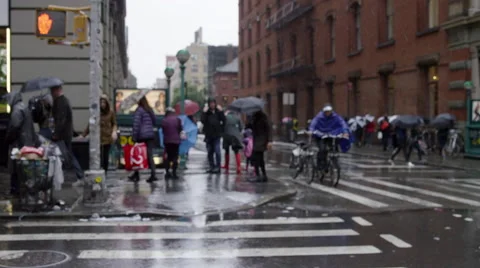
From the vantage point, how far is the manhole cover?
6234mm

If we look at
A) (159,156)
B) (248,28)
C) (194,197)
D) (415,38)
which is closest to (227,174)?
(159,156)

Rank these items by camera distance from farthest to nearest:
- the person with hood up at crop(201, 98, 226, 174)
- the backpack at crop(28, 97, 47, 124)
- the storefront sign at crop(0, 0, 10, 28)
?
the person with hood up at crop(201, 98, 226, 174)
the storefront sign at crop(0, 0, 10, 28)
the backpack at crop(28, 97, 47, 124)

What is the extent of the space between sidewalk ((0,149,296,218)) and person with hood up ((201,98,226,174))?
4.07ft

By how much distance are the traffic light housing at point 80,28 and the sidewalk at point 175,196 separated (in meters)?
2.78

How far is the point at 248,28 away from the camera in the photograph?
203 feet

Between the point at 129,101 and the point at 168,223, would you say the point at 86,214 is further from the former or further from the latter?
the point at 129,101

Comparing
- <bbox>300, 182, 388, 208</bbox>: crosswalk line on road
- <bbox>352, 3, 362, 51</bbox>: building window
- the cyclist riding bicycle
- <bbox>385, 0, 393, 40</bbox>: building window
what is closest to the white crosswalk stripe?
<bbox>300, 182, 388, 208</bbox>: crosswalk line on road

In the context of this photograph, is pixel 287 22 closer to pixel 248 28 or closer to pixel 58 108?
pixel 248 28

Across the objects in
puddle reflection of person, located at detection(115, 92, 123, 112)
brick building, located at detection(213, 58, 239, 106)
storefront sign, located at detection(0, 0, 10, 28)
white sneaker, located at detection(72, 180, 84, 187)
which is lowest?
white sneaker, located at detection(72, 180, 84, 187)

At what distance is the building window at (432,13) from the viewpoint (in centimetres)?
2673

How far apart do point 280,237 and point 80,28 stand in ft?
16.8

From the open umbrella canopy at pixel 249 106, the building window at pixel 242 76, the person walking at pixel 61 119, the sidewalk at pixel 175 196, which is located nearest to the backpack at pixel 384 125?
the open umbrella canopy at pixel 249 106

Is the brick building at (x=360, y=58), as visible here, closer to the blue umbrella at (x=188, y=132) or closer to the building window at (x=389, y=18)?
the building window at (x=389, y=18)

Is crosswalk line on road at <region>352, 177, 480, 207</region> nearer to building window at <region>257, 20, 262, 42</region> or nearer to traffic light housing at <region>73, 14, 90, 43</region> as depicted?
traffic light housing at <region>73, 14, 90, 43</region>
